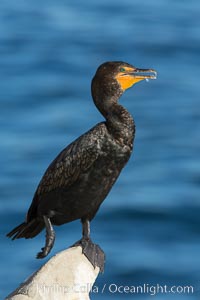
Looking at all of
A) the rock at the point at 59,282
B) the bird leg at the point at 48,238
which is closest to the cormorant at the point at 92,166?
the bird leg at the point at 48,238

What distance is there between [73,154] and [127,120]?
521mm

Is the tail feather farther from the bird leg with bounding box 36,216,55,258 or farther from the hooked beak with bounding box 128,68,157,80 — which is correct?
the hooked beak with bounding box 128,68,157,80

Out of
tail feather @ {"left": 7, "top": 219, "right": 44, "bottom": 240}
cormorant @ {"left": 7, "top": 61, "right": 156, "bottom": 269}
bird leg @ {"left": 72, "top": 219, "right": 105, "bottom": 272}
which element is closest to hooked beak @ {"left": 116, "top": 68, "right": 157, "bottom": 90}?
cormorant @ {"left": 7, "top": 61, "right": 156, "bottom": 269}

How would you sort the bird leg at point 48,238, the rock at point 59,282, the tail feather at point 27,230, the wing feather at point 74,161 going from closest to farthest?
the rock at point 59,282, the wing feather at point 74,161, the bird leg at point 48,238, the tail feather at point 27,230

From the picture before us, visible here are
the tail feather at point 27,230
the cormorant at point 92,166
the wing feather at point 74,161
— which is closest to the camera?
the cormorant at point 92,166

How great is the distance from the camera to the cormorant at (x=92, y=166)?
11.2 metres

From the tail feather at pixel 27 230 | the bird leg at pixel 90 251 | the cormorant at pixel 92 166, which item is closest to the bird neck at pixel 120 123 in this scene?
the cormorant at pixel 92 166

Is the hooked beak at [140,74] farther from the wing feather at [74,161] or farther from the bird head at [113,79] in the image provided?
the wing feather at [74,161]

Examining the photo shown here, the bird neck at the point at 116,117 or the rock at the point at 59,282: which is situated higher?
the bird neck at the point at 116,117

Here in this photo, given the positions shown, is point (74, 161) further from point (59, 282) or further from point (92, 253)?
point (59, 282)

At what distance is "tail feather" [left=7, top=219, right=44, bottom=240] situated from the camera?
1185 cm

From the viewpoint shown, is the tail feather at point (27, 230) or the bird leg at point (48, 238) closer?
the bird leg at point (48, 238)

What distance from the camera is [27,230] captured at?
11.9m

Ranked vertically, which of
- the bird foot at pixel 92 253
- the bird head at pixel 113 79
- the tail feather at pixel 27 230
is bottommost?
the bird foot at pixel 92 253
